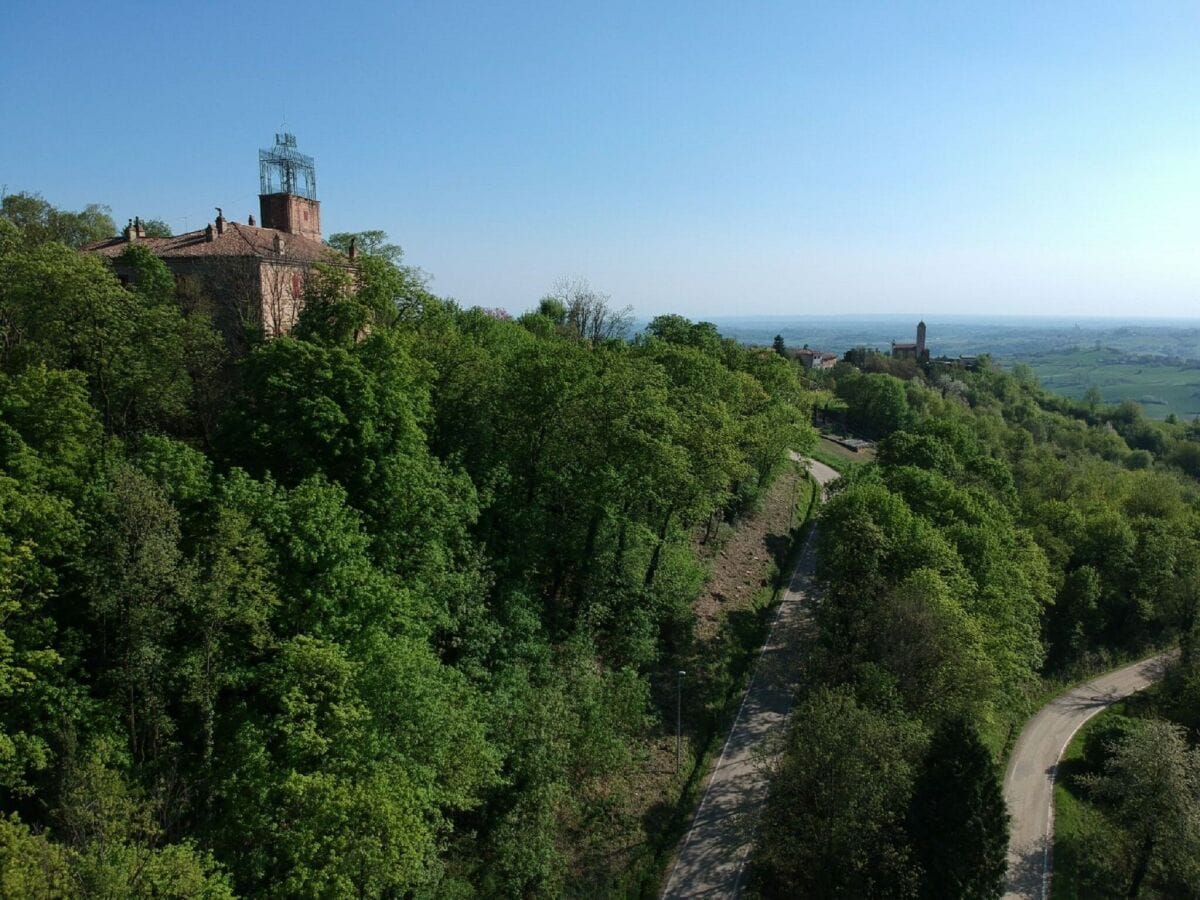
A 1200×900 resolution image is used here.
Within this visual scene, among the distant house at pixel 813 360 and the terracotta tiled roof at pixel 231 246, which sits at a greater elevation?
the terracotta tiled roof at pixel 231 246

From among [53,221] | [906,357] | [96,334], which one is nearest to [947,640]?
[96,334]

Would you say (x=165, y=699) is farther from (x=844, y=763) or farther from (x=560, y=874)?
(x=844, y=763)

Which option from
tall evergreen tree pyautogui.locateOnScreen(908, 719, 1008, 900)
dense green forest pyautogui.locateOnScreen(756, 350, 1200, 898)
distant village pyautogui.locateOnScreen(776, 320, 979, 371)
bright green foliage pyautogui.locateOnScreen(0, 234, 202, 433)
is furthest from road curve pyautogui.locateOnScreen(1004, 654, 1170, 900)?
distant village pyautogui.locateOnScreen(776, 320, 979, 371)

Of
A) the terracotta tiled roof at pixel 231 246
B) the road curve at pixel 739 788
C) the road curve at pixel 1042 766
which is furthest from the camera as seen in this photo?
the terracotta tiled roof at pixel 231 246

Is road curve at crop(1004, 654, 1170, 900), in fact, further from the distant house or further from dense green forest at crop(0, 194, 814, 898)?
the distant house

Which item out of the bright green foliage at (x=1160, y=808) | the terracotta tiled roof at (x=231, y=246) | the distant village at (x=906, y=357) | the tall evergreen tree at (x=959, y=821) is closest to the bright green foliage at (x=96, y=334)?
the terracotta tiled roof at (x=231, y=246)

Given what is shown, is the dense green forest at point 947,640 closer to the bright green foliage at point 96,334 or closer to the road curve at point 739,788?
the road curve at point 739,788
